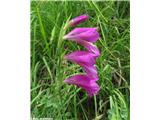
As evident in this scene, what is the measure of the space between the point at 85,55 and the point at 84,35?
63 millimetres

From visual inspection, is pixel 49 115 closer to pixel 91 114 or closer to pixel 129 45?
pixel 91 114

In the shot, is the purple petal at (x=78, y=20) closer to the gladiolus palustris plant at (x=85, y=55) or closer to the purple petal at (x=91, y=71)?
the gladiolus palustris plant at (x=85, y=55)

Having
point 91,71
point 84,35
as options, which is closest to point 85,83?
point 91,71

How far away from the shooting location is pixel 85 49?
1.88 m

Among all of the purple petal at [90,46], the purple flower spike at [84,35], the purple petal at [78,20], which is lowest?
the purple petal at [90,46]

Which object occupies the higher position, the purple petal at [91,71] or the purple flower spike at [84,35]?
the purple flower spike at [84,35]

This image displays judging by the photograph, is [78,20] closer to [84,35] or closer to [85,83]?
[84,35]

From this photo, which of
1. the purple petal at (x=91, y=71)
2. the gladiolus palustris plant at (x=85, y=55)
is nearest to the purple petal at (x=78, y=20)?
the gladiolus palustris plant at (x=85, y=55)

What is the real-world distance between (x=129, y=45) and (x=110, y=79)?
0.44 ft

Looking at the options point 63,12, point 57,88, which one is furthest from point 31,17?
point 57,88

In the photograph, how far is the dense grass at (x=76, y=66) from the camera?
1890 millimetres

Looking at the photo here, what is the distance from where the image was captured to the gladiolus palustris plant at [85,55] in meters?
1.86

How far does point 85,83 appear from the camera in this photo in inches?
74.2

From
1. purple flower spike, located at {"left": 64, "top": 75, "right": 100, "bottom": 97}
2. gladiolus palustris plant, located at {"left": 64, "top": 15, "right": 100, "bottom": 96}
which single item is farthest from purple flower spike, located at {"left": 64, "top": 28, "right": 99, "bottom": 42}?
purple flower spike, located at {"left": 64, "top": 75, "right": 100, "bottom": 97}
